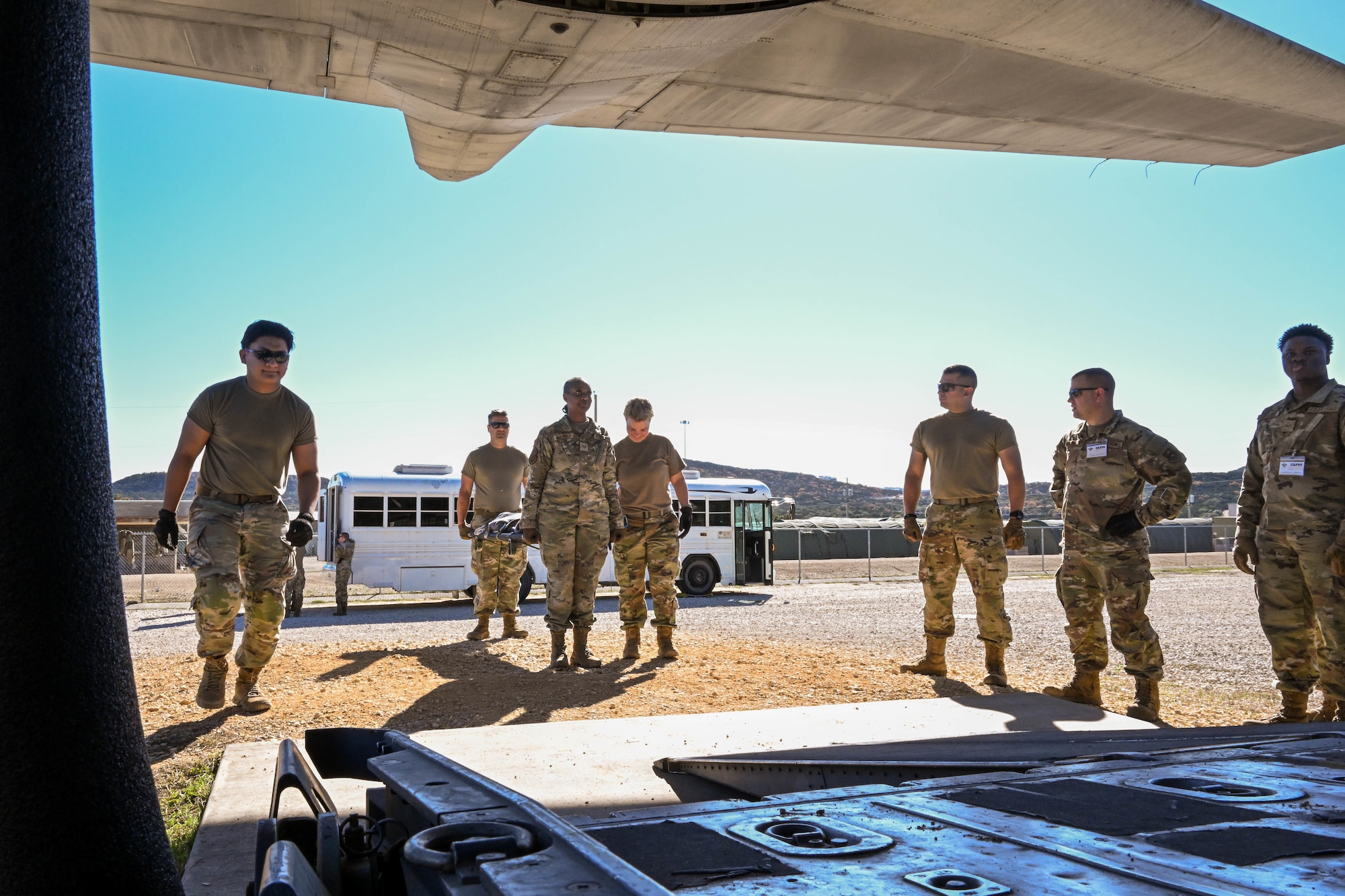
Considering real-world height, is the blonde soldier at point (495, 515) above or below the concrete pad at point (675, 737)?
above

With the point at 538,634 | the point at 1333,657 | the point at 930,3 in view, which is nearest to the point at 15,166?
the point at 930,3

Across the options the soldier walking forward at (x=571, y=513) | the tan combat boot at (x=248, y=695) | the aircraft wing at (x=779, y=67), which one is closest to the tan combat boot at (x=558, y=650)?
the soldier walking forward at (x=571, y=513)

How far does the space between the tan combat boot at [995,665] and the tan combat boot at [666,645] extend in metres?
2.37

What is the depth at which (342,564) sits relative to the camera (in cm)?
1555

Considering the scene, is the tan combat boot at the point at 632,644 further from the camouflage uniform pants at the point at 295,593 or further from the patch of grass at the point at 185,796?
the camouflage uniform pants at the point at 295,593

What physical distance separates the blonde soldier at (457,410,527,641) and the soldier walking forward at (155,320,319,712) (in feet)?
13.2

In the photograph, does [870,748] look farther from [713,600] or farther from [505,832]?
[713,600]

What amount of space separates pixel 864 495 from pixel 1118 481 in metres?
119

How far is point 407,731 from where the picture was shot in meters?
4.54

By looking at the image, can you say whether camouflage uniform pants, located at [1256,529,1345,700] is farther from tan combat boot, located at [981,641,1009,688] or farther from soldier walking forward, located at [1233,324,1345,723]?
tan combat boot, located at [981,641,1009,688]

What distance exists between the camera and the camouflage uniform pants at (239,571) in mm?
4887

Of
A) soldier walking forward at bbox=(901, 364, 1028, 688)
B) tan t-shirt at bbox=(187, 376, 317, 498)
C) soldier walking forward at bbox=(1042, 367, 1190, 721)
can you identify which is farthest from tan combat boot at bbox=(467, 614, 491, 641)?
soldier walking forward at bbox=(1042, 367, 1190, 721)

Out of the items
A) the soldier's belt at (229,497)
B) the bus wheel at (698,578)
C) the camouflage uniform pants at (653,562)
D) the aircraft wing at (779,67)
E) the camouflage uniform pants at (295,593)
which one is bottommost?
the bus wheel at (698,578)

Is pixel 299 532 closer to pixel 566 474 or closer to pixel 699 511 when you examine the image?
pixel 566 474
